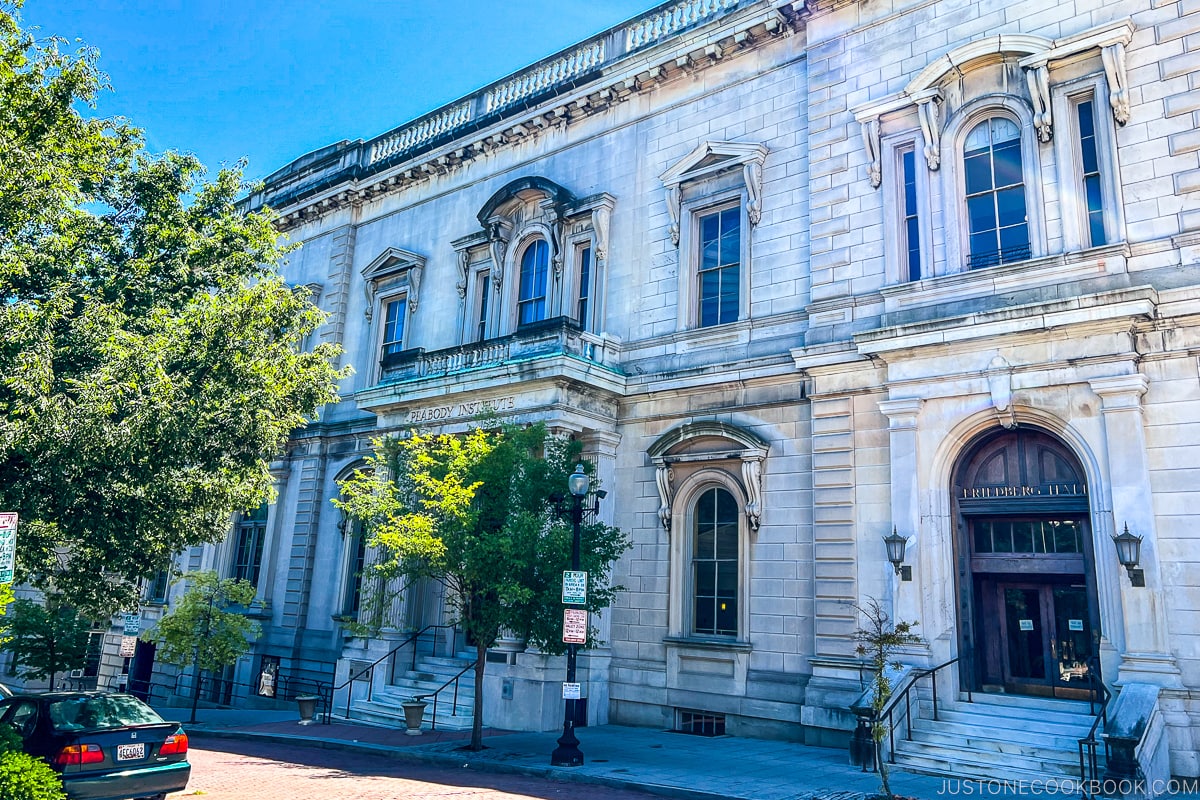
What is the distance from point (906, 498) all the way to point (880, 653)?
4.76 meters

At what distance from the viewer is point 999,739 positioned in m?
13.3

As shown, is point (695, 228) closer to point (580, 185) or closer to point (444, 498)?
point (580, 185)

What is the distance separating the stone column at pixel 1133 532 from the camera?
12891mm

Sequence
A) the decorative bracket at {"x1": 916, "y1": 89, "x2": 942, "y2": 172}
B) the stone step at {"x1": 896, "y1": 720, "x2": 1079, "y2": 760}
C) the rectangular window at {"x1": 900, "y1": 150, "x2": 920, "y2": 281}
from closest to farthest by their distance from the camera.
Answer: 1. the stone step at {"x1": 896, "y1": 720, "x2": 1079, "y2": 760}
2. the decorative bracket at {"x1": 916, "y1": 89, "x2": 942, "y2": 172}
3. the rectangular window at {"x1": 900, "y1": 150, "x2": 920, "y2": 281}

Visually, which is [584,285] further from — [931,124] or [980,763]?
[980,763]

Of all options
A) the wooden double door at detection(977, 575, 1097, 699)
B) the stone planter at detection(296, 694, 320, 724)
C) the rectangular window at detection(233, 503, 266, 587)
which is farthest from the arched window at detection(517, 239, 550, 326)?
the wooden double door at detection(977, 575, 1097, 699)

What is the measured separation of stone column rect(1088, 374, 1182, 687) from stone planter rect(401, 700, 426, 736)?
1240 centimetres

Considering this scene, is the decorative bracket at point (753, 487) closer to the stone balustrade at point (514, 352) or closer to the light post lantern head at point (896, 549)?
the light post lantern head at point (896, 549)

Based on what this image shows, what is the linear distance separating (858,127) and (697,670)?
11761 mm

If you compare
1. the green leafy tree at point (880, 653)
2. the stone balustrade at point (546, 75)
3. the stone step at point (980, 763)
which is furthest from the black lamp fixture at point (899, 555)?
the stone balustrade at point (546, 75)

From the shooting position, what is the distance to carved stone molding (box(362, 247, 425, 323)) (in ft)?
88.7

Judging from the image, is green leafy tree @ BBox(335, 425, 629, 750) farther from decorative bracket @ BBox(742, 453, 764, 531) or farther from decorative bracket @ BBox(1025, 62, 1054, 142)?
decorative bracket @ BBox(1025, 62, 1054, 142)

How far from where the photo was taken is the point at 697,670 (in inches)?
714

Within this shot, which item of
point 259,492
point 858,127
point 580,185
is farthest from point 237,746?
point 858,127
